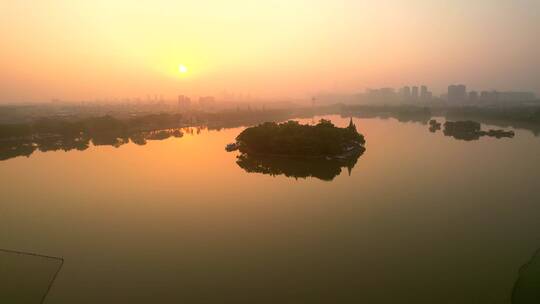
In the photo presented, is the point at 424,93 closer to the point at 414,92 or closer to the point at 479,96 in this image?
the point at 414,92

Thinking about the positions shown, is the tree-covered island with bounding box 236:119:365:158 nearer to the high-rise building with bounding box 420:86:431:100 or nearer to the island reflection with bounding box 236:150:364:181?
the island reflection with bounding box 236:150:364:181

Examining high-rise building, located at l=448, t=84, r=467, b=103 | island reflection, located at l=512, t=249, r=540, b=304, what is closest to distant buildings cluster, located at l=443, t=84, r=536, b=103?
high-rise building, located at l=448, t=84, r=467, b=103

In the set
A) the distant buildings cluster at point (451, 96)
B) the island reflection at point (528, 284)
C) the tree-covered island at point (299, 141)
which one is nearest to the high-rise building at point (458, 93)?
the distant buildings cluster at point (451, 96)

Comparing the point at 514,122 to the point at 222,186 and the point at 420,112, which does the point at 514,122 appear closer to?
the point at 420,112

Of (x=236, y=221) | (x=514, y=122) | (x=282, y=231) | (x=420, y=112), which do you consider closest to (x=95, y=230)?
(x=236, y=221)

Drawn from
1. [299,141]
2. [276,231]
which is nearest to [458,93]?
[299,141]
